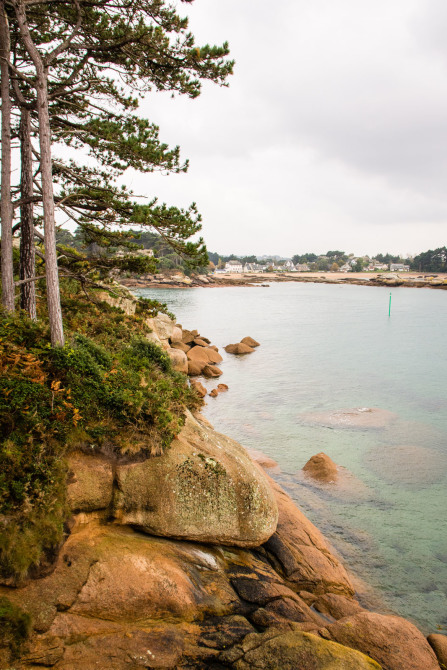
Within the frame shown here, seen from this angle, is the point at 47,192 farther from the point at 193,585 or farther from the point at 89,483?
the point at 193,585

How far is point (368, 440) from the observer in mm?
18453

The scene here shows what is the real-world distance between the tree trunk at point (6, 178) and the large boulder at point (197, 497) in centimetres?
551

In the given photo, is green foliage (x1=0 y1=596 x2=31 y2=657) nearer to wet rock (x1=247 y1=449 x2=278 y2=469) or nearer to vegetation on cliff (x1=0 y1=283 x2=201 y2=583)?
vegetation on cliff (x1=0 y1=283 x2=201 y2=583)

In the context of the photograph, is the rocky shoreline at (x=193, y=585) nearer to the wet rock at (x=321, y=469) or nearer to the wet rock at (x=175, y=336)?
the wet rock at (x=321, y=469)

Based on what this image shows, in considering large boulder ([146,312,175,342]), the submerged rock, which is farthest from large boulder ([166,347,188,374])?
the submerged rock

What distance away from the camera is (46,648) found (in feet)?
18.1

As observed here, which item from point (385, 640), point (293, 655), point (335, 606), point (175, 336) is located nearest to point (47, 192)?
point (293, 655)

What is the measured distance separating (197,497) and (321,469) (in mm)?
7855

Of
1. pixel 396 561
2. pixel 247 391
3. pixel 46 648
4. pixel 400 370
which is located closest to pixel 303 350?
pixel 400 370

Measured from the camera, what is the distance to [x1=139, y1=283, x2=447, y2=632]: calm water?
10547mm

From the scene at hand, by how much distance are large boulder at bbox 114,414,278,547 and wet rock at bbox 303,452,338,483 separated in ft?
18.8

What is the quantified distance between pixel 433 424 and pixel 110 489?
18.5 m

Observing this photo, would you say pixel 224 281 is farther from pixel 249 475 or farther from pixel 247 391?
pixel 249 475

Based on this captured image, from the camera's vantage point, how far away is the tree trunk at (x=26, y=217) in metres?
11.1
